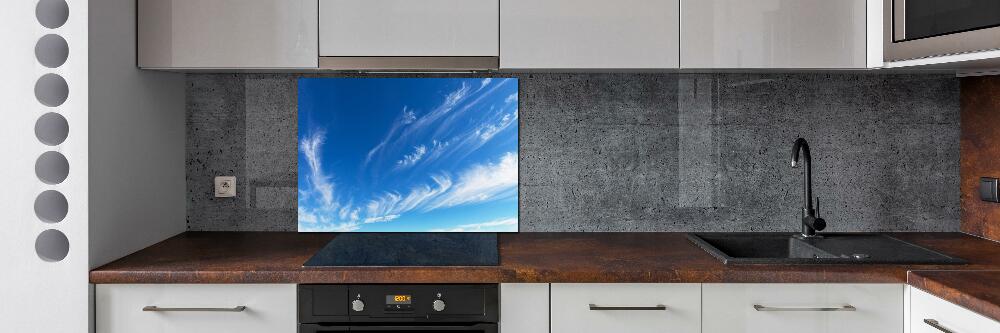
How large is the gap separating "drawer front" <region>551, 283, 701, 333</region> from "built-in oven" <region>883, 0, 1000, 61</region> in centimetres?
92

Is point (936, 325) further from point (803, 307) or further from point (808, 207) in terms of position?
point (808, 207)

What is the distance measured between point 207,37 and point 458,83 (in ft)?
2.64

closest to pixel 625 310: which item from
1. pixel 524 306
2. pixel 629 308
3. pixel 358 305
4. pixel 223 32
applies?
pixel 629 308

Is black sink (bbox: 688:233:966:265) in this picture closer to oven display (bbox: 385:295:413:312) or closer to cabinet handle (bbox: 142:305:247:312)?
oven display (bbox: 385:295:413:312)

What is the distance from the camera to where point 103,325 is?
185cm

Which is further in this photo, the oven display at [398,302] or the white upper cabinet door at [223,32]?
the white upper cabinet door at [223,32]

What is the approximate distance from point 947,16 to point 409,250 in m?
1.60

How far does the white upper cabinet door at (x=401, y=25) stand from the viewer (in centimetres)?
210

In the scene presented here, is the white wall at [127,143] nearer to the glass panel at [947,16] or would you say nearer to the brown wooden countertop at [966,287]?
the brown wooden countertop at [966,287]

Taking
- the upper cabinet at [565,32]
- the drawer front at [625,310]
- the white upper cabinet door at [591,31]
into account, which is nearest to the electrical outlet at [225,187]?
the upper cabinet at [565,32]

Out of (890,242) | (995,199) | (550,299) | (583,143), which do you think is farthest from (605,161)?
(995,199)

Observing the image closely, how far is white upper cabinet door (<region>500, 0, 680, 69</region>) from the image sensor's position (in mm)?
2102

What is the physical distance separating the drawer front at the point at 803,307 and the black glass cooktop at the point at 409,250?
0.61 meters

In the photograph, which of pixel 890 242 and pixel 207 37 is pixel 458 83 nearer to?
pixel 207 37
